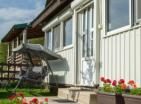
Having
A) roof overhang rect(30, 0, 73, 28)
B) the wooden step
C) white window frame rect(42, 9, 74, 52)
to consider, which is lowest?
the wooden step

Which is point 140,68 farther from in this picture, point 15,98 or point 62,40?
point 62,40

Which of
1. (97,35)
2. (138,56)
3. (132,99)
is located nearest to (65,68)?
(97,35)

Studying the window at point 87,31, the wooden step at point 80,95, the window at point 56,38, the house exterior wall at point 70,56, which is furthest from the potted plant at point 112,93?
the window at point 56,38

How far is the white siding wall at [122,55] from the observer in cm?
793

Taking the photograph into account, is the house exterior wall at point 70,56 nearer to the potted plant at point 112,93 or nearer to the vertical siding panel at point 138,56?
the vertical siding panel at point 138,56

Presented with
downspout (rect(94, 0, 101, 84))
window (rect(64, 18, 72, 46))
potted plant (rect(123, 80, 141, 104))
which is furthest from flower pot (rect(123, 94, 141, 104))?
window (rect(64, 18, 72, 46))

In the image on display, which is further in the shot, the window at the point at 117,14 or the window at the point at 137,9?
the window at the point at 117,14

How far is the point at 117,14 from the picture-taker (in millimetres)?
9102

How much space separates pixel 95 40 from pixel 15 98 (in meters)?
4.56

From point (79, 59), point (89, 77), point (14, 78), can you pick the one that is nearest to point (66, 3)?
point (79, 59)

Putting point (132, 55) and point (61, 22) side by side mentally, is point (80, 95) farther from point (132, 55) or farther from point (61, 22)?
point (61, 22)

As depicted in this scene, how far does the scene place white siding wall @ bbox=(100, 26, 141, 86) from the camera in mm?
7930

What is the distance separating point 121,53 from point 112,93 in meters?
1.57

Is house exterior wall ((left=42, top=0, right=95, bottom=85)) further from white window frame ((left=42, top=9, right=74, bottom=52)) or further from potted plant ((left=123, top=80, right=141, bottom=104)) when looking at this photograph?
potted plant ((left=123, top=80, right=141, bottom=104))
